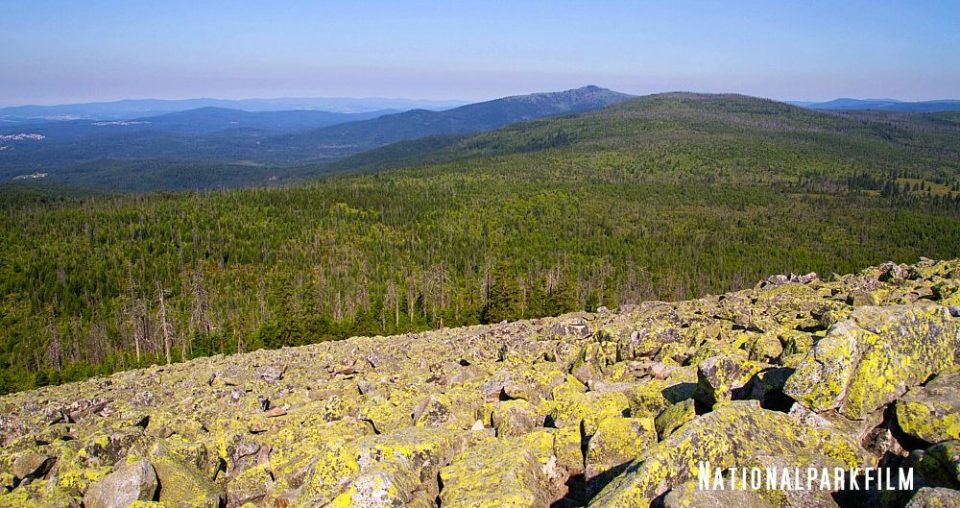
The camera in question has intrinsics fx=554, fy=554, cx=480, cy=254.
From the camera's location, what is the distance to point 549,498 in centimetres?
1038

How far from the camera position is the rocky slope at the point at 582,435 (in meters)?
9.05

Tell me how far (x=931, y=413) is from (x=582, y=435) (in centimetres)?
625

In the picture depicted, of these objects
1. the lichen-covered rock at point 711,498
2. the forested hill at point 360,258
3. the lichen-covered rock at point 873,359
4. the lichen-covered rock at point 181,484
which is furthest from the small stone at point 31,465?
the forested hill at point 360,258

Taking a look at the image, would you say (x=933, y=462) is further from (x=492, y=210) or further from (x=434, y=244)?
(x=492, y=210)

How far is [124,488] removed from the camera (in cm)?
1091

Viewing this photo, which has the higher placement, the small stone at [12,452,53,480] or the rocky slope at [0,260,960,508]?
the rocky slope at [0,260,960,508]

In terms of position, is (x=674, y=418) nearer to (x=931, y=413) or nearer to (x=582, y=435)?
(x=582, y=435)

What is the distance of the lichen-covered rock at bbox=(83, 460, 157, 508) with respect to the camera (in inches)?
426

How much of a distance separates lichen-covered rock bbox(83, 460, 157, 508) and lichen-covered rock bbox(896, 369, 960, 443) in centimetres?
1422

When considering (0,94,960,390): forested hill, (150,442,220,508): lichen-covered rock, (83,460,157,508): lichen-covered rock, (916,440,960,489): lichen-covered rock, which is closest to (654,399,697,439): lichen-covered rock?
(916,440,960,489): lichen-covered rock

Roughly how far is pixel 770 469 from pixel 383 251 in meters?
129

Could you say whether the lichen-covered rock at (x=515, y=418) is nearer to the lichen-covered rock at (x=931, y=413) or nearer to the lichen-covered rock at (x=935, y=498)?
the lichen-covered rock at (x=931, y=413)

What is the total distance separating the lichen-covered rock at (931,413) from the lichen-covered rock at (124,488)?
14222 mm

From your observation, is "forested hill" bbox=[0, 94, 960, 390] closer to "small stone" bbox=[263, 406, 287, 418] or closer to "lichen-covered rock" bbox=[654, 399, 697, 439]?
"small stone" bbox=[263, 406, 287, 418]
